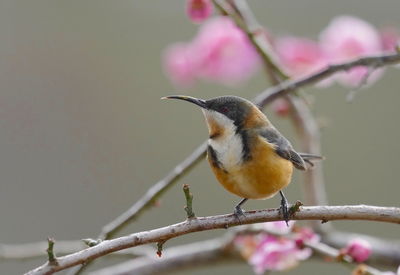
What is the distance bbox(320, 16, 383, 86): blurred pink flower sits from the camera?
3.26 m

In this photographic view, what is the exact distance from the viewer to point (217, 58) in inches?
133

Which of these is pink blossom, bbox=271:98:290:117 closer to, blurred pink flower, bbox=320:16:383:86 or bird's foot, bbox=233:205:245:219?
blurred pink flower, bbox=320:16:383:86

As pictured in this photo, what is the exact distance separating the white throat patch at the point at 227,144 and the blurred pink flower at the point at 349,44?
1.25 metres

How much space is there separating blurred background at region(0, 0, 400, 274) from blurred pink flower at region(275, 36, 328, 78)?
153 cm

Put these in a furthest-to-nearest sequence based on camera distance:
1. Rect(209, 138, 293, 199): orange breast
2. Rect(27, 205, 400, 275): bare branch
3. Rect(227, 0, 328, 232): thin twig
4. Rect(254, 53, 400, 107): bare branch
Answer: Rect(227, 0, 328, 232): thin twig
Rect(254, 53, 400, 107): bare branch
Rect(209, 138, 293, 199): orange breast
Rect(27, 205, 400, 275): bare branch

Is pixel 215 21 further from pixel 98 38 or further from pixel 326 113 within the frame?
pixel 98 38

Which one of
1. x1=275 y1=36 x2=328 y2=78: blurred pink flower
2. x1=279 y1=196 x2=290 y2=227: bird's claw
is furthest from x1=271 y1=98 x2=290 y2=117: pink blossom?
x1=279 y1=196 x2=290 y2=227: bird's claw

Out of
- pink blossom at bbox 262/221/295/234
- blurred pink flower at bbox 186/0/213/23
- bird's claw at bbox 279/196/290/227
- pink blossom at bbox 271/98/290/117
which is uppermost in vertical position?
blurred pink flower at bbox 186/0/213/23

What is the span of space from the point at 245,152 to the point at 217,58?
4.66ft

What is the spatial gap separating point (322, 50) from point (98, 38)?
205 inches

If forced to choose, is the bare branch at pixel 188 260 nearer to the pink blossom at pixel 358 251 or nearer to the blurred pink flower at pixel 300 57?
the pink blossom at pixel 358 251

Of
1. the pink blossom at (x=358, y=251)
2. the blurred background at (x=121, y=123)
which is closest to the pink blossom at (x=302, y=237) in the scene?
the pink blossom at (x=358, y=251)

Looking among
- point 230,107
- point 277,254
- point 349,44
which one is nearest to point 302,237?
point 277,254

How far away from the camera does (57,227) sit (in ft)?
18.2
